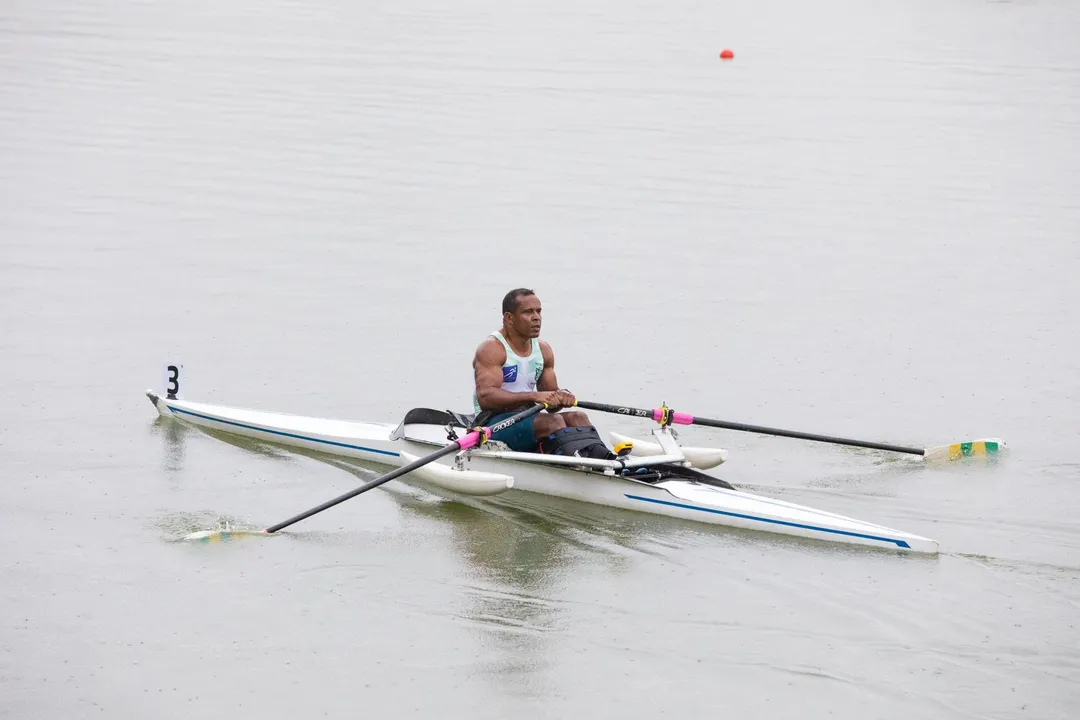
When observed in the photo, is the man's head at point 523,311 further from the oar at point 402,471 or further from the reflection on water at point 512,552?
the reflection on water at point 512,552

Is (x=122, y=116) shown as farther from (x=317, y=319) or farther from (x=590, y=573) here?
(x=590, y=573)

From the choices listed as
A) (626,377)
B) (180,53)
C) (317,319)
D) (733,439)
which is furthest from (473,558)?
(180,53)

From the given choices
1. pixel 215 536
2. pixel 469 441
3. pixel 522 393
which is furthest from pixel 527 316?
pixel 215 536

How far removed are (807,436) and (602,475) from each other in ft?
6.61

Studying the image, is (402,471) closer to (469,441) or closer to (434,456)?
(434,456)

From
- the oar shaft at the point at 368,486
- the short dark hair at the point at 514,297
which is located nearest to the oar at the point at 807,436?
the short dark hair at the point at 514,297

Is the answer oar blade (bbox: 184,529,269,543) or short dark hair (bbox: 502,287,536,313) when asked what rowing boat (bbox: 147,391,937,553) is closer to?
short dark hair (bbox: 502,287,536,313)

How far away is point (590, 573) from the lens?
32.5ft

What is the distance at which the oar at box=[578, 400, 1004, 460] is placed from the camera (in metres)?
11.4

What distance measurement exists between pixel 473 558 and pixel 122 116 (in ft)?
66.3

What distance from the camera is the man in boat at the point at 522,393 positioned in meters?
11.2

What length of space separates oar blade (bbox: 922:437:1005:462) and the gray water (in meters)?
0.23

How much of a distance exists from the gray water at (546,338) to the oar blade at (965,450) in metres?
0.23

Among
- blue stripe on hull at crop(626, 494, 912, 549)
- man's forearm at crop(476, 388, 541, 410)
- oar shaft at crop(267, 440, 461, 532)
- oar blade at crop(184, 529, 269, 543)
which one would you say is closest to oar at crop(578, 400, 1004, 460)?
man's forearm at crop(476, 388, 541, 410)
